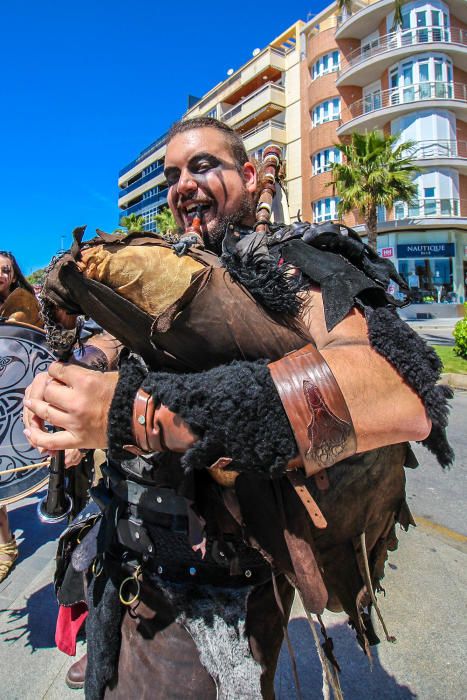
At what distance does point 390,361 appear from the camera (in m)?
0.97

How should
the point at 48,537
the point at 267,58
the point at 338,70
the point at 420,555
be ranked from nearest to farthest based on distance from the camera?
the point at 420,555 → the point at 48,537 → the point at 338,70 → the point at 267,58

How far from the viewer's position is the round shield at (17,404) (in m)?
2.62

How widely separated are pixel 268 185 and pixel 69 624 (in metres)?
1.99

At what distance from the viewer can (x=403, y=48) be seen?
26297 mm

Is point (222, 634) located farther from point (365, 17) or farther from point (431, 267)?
point (365, 17)

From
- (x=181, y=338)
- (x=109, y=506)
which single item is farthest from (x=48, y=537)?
(x=181, y=338)

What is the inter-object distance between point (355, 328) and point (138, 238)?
0.51 m

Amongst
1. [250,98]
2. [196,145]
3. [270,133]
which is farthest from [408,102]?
[196,145]

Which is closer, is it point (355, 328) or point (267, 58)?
point (355, 328)

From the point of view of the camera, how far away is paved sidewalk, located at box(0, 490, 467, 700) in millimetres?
2227

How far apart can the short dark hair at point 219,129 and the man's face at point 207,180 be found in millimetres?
20

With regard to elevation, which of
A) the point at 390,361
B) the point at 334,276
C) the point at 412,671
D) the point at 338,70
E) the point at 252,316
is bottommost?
the point at 412,671

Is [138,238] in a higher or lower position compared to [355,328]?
higher

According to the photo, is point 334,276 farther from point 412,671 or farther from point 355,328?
point 412,671
